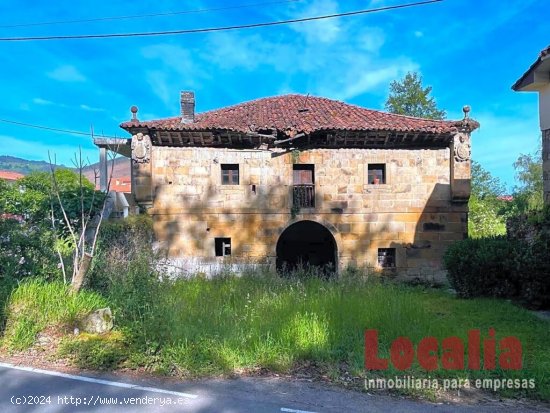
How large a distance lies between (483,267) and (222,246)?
800 centimetres

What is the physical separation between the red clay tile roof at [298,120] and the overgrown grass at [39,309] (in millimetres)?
7110

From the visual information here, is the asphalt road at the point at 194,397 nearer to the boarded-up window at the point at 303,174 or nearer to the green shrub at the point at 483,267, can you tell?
the green shrub at the point at 483,267

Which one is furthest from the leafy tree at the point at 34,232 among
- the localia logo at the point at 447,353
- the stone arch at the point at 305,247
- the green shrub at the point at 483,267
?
the stone arch at the point at 305,247

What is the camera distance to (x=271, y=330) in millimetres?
5680

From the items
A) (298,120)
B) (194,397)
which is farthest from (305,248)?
(194,397)

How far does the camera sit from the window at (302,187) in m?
13.4

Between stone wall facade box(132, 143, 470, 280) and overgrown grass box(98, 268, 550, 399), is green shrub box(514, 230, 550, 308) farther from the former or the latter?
stone wall facade box(132, 143, 470, 280)

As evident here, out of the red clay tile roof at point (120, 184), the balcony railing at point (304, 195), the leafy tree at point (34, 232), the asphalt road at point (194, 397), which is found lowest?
the asphalt road at point (194, 397)

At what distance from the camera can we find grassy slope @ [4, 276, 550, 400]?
4871 mm

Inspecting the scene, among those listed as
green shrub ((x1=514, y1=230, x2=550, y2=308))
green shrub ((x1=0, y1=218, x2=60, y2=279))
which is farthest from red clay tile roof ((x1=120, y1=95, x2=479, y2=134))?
green shrub ((x1=514, y1=230, x2=550, y2=308))

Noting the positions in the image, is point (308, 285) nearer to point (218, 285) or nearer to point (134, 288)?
point (218, 285)

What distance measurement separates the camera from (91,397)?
4000mm

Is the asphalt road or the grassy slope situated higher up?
the grassy slope

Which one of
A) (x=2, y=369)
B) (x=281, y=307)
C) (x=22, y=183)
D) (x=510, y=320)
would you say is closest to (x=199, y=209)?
(x=22, y=183)
